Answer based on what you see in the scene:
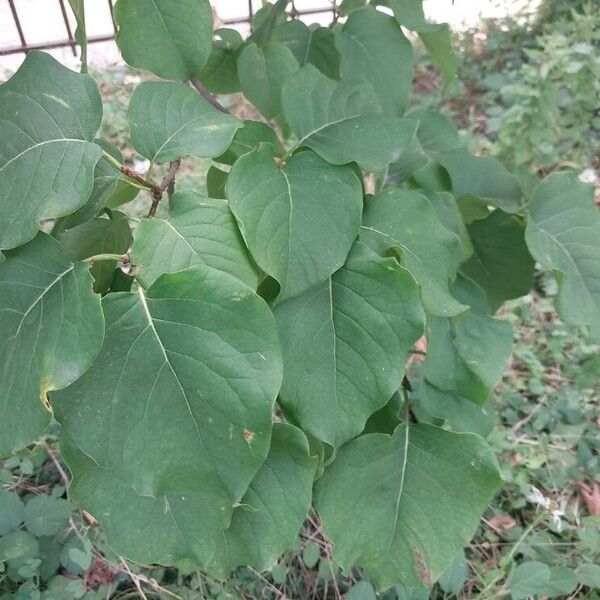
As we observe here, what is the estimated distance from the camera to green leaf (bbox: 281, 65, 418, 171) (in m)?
0.84

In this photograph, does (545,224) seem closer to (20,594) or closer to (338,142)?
(338,142)

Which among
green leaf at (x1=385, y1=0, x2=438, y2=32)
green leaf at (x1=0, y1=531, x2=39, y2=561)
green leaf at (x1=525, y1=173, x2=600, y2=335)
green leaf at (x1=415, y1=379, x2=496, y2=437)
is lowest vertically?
green leaf at (x1=0, y1=531, x2=39, y2=561)

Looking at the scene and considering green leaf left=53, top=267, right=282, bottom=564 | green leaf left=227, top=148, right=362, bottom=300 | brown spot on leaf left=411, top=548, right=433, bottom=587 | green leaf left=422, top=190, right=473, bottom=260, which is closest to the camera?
green leaf left=53, top=267, right=282, bottom=564

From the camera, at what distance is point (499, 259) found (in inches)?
44.9

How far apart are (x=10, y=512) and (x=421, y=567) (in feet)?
2.74

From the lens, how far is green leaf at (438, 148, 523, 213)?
1.14 meters

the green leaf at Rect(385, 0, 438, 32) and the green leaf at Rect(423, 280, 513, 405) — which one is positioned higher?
the green leaf at Rect(385, 0, 438, 32)

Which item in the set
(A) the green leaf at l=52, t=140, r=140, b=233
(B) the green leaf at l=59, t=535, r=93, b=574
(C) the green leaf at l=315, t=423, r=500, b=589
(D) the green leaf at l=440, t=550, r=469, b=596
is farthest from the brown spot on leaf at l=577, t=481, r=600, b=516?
(A) the green leaf at l=52, t=140, r=140, b=233

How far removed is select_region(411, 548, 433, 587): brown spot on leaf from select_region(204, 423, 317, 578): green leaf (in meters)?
0.16

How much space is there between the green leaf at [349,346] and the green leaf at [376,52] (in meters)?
0.39

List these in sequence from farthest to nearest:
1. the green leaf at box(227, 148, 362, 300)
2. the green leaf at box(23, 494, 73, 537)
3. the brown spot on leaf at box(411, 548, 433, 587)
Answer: the green leaf at box(23, 494, 73, 537) < the brown spot on leaf at box(411, 548, 433, 587) < the green leaf at box(227, 148, 362, 300)

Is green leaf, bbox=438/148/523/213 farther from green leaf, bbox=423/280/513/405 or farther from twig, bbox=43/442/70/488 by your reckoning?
twig, bbox=43/442/70/488

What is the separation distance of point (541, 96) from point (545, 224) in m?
1.35

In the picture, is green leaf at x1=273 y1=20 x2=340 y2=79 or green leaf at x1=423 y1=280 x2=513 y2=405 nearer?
green leaf at x1=423 y1=280 x2=513 y2=405
